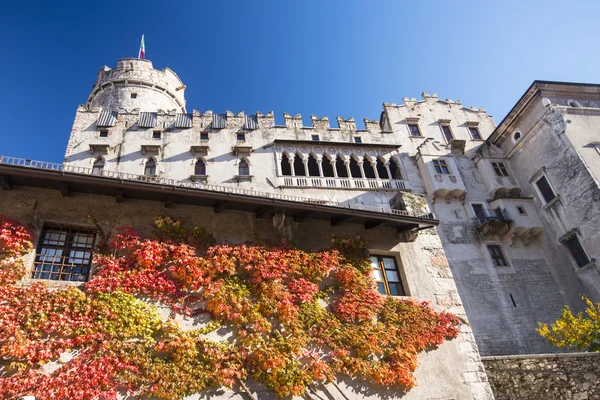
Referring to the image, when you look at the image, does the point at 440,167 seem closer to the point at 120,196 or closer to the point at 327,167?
the point at 327,167

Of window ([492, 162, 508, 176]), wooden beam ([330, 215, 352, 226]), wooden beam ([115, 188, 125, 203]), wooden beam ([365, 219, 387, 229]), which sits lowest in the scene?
wooden beam ([365, 219, 387, 229])

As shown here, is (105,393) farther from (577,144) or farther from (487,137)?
(487,137)

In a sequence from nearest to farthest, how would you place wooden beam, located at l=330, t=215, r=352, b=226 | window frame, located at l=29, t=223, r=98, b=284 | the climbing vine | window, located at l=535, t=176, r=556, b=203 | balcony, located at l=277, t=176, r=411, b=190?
Answer: 1. the climbing vine
2. window frame, located at l=29, t=223, r=98, b=284
3. wooden beam, located at l=330, t=215, r=352, b=226
4. window, located at l=535, t=176, r=556, b=203
5. balcony, located at l=277, t=176, r=411, b=190

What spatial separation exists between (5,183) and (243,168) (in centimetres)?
1827

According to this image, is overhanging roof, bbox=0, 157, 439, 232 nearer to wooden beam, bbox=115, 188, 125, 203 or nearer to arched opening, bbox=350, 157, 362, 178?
wooden beam, bbox=115, 188, 125, 203

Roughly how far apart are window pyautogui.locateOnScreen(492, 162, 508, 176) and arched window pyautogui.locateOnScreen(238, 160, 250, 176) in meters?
17.6

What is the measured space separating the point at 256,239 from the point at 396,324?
14.0ft

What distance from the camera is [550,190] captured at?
25750mm

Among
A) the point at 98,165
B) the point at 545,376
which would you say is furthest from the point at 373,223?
the point at 98,165

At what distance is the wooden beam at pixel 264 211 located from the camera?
10.9 meters

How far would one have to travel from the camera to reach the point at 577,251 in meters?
23.8

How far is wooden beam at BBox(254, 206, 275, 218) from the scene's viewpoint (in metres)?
10.9

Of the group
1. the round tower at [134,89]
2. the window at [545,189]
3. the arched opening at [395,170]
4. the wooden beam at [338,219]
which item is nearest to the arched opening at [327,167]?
the arched opening at [395,170]

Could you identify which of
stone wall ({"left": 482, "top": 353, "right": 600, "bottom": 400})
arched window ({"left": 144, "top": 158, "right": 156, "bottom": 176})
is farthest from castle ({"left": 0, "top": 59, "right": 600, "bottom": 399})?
stone wall ({"left": 482, "top": 353, "right": 600, "bottom": 400})
